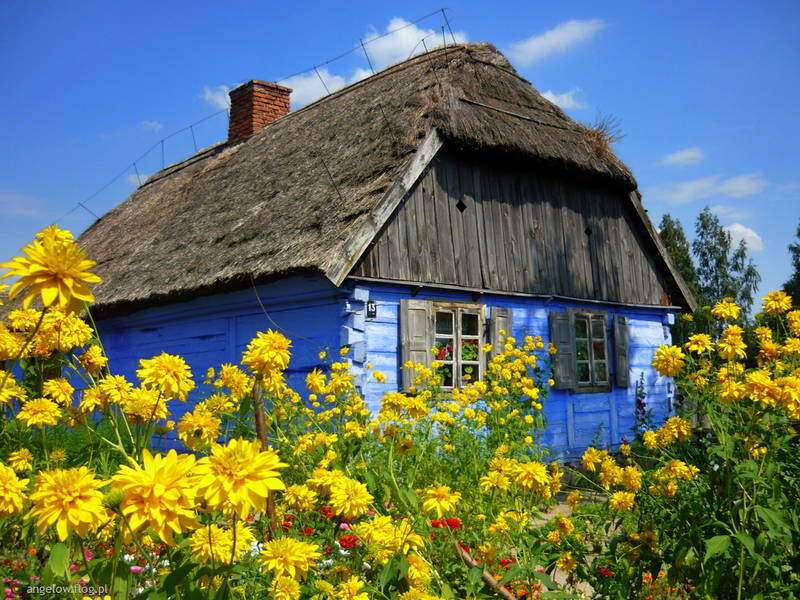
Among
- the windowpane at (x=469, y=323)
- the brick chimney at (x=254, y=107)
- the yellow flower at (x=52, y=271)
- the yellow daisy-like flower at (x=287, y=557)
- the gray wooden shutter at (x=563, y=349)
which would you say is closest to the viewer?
the yellow flower at (x=52, y=271)

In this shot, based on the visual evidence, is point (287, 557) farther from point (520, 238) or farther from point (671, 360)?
point (520, 238)

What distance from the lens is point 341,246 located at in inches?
239

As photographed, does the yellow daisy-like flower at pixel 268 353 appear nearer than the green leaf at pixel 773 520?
Yes

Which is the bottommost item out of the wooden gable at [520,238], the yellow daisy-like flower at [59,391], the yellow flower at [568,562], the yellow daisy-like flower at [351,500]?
the yellow flower at [568,562]

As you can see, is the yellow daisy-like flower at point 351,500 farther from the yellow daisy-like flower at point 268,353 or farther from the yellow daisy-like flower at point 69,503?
the yellow daisy-like flower at point 69,503

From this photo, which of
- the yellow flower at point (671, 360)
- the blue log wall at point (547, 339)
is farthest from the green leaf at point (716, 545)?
the blue log wall at point (547, 339)

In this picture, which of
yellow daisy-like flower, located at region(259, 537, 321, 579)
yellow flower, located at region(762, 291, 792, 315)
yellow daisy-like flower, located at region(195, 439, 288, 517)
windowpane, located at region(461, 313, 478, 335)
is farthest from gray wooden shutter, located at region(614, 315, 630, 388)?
yellow daisy-like flower, located at region(195, 439, 288, 517)

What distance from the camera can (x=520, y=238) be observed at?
327 inches

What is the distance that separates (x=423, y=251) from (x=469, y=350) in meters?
1.21

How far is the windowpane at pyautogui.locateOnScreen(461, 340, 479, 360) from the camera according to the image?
7516mm

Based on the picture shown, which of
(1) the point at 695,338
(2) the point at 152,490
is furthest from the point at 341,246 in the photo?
(2) the point at 152,490

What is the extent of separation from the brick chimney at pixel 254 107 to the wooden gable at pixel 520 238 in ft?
19.1

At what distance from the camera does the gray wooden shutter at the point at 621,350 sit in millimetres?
9133

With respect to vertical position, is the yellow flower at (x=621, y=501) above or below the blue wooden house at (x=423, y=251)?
below
